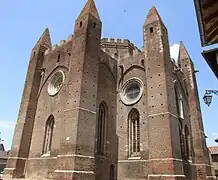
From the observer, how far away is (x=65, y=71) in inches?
735

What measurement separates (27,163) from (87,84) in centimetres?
874

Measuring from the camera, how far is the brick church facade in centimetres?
1397

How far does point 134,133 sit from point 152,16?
10.2 metres

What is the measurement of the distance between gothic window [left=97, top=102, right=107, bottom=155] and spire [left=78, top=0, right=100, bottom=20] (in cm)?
787

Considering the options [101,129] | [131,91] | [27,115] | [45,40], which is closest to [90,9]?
[45,40]

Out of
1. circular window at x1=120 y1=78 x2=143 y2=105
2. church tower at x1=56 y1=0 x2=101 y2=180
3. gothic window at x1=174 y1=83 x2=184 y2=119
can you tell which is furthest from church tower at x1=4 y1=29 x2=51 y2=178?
gothic window at x1=174 y1=83 x2=184 y2=119

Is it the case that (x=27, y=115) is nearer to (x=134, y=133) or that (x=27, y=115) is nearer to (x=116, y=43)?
A: (x=134, y=133)

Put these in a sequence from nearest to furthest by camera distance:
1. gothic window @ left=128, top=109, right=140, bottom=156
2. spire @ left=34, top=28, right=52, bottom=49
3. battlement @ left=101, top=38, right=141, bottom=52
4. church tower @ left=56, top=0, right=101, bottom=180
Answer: church tower @ left=56, top=0, right=101, bottom=180 → gothic window @ left=128, top=109, right=140, bottom=156 → spire @ left=34, top=28, right=52, bottom=49 → battlement @ left=101, top=38, right=141, bottom=52

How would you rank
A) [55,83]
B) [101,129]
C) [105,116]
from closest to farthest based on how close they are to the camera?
[101,129] → [105,116] → [55,83]

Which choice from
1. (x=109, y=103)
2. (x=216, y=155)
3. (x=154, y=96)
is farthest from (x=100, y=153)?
(x=216, y=155)

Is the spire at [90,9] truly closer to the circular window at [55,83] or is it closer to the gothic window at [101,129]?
the circular window at [55,83]

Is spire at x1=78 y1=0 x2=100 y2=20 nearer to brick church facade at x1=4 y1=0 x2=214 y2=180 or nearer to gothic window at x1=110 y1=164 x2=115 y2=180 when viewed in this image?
brick church facade at x1=4 y1=0 x2=214 y2=180

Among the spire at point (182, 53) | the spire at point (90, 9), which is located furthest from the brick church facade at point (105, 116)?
the spire at point (182, 53)

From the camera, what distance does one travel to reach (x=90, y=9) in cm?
1858
